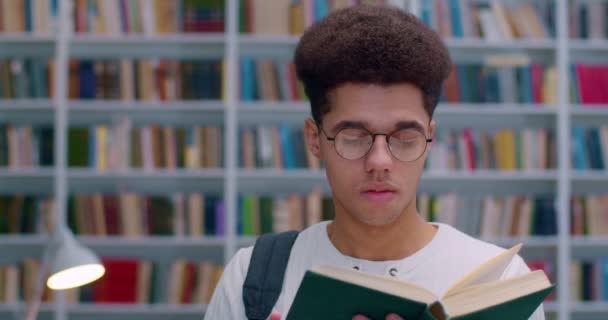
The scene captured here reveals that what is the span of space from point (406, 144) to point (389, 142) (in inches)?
1.1

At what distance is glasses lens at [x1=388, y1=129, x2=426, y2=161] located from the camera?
1.18 meters

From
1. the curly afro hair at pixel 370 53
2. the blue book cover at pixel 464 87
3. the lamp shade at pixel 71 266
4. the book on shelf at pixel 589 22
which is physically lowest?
the lamp shade at pixel 71 266

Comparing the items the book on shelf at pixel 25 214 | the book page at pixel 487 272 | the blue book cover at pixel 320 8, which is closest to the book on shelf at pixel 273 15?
the blue book cover at pixel 320 8

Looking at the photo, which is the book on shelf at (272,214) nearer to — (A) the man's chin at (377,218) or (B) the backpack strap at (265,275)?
(B) the backpack strap at (265,275)

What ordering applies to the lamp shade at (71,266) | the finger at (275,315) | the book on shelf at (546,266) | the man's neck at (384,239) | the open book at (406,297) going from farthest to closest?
1. the book on shelf at (546,266)
2. the lamp shade at (71,266)
3. the man's neck at (384,239)
4. the finger at (275,315)
5. the open book at (406,297)

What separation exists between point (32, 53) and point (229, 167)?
4.38ft

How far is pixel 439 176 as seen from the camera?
4.16 m

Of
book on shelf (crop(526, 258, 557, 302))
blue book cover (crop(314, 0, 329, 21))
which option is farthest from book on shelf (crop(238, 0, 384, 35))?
book on shelf (crop(526, 258, 557, 302))

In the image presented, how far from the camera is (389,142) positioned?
3.86ft

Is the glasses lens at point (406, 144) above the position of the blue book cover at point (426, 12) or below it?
below

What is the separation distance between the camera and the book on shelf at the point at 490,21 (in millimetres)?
4215

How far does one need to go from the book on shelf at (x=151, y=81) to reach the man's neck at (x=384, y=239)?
9.94ft

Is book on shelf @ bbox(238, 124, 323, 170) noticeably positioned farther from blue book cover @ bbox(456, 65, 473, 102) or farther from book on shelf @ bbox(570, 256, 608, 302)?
book on shelf @ bbox(570, 256, 608, 302)

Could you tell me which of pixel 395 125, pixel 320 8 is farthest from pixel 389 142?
pixel 320 8
